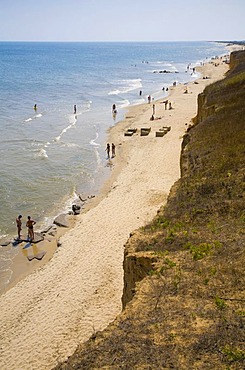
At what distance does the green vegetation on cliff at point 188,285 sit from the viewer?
20.0ft

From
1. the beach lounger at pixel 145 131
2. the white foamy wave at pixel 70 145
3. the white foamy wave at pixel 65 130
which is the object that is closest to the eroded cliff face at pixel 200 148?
the beach lounger at pixel 145 131

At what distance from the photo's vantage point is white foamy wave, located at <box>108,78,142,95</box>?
7415 centimetres

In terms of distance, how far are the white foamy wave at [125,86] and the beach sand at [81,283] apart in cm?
4915

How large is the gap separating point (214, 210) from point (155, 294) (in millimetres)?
4520

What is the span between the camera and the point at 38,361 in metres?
11.0

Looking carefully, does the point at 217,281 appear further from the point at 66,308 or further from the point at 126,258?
the point at 66,308

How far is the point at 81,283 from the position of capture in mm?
14703

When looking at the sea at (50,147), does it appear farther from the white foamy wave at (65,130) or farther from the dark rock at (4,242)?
the dark rock at (4,242)

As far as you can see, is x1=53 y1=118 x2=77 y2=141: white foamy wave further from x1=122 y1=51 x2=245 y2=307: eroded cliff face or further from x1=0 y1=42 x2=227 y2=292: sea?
x1=122 y1=51 x2=245 y2=307: eroded cliff face

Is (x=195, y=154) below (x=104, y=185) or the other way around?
the other way around

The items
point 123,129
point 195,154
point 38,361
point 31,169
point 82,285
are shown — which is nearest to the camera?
point 38,361

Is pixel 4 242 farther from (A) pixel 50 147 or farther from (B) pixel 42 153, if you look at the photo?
(A) pixel 50 147

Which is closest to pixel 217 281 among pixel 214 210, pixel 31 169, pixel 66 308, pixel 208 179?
pixel 214 210

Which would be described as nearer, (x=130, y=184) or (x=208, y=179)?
(x=208, y=179)
